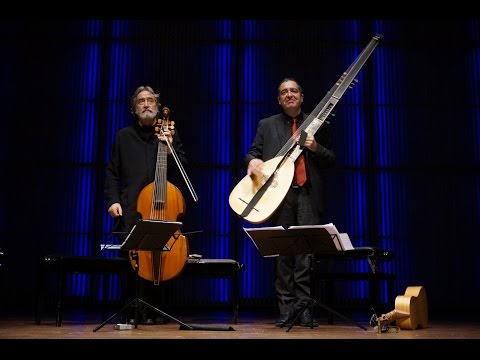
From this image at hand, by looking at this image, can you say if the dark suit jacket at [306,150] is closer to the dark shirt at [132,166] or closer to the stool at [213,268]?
the dark shirt at [132,166]

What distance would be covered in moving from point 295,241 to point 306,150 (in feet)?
3.11

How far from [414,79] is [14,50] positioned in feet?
15.6

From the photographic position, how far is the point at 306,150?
4539mm

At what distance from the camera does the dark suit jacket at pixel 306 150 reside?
4.46 metres

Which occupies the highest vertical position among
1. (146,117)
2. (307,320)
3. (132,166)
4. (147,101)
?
(147,101)

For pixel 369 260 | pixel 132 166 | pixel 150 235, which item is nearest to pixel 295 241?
pixel 150 235

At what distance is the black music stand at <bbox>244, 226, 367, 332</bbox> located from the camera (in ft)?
12.2

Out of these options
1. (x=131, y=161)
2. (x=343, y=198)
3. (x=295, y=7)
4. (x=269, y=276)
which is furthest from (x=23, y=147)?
(x=295, y=7)

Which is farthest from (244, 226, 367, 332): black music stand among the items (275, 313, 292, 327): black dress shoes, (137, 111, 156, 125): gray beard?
(137, 111, 156, 125): gray beard

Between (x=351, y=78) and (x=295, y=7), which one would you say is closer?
(x=295, y=7)

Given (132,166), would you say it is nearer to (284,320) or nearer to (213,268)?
(213,268)

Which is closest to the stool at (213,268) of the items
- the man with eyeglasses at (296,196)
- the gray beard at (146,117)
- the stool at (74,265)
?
the man with eyeglasses at (296,196)

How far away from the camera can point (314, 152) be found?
173 inches
